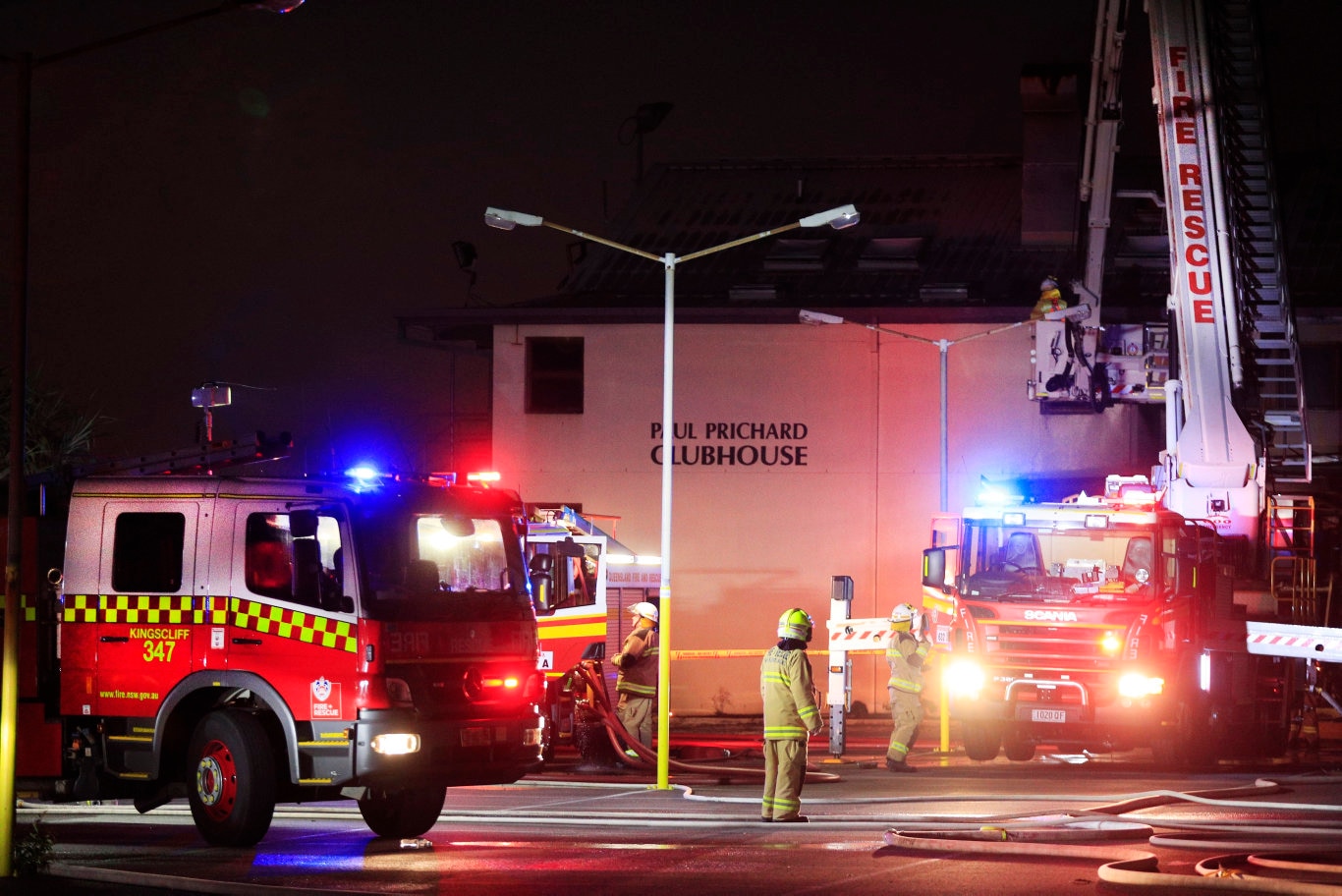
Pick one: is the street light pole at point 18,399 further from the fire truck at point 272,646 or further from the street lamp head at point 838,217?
the street lamp head at point 838,217

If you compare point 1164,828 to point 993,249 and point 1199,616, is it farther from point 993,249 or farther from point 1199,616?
point 993,249

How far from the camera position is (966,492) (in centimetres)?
3444

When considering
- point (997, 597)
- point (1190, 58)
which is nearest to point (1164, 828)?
point (997, 597)

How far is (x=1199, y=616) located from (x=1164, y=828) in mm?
6521

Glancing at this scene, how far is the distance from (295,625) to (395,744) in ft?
3.54

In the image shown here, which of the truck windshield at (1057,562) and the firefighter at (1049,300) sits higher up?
the firefighter at (1049,300)

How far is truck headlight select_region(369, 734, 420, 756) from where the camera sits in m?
11.7

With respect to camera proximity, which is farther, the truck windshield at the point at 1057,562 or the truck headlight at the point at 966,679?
the truck headlight at the point at 966,679

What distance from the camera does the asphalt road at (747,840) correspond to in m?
10.5

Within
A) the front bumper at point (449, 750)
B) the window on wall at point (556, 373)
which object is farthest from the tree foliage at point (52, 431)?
the front bumper at point (449, 750)

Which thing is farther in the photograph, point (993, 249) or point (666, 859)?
point (993, 249)

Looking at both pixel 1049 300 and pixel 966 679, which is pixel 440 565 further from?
pixel 1049 300

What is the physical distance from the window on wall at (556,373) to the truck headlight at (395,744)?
24.1 meters

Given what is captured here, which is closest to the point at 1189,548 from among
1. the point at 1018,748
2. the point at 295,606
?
the point at 1018,748
